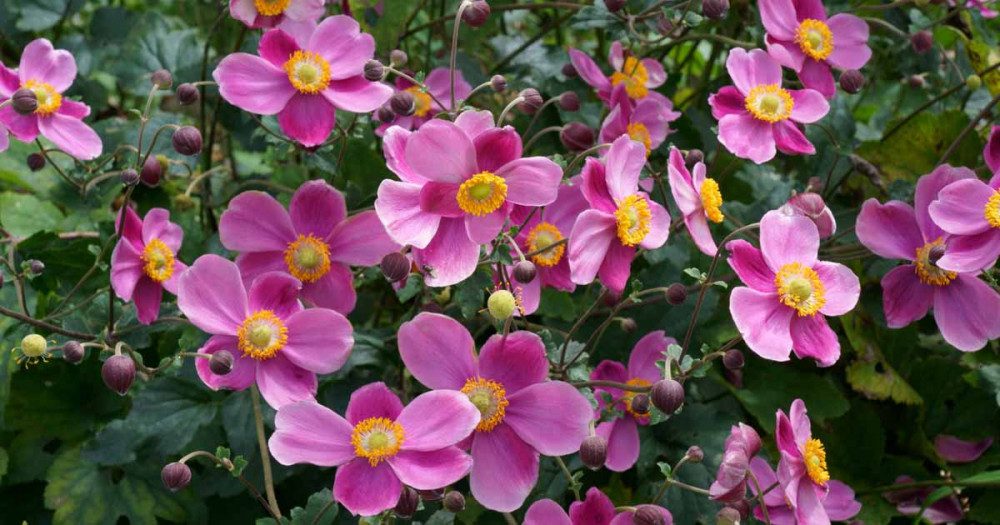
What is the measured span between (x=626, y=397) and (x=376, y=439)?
43 cm

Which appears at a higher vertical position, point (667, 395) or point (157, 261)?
point (667, 395)

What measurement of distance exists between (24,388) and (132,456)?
0.28 metres

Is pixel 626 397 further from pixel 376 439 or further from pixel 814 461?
pixel 376 439

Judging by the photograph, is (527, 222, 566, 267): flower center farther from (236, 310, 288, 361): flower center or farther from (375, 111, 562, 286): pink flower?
(236, 310, 288, 361): flower center

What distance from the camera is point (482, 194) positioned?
1.30m

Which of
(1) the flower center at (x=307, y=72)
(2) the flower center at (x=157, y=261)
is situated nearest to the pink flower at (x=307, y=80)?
(1) the flower center at (x=307, y=72)

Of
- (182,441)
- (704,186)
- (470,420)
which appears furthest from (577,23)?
(182,441)

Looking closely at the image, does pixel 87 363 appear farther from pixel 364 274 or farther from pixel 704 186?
pixel 704 186

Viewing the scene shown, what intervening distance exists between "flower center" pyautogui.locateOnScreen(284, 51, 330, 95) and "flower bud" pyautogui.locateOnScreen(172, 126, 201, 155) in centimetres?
17

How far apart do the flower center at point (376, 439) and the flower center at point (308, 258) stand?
0.90 feet

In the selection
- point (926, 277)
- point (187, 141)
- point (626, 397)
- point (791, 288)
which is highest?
point (187, 141)

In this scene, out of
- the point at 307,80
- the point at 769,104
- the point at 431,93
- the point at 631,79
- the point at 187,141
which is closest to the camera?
the point at 187,141

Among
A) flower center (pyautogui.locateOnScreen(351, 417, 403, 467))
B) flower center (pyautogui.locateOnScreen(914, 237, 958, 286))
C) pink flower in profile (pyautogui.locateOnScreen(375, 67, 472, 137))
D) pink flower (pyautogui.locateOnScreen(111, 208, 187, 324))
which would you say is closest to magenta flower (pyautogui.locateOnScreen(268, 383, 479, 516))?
flower center (pyautogui.locateOnScreen(351, 417, 403, 467))

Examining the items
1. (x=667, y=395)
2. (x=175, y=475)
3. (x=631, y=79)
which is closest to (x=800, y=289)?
(x=667, y=395)
